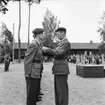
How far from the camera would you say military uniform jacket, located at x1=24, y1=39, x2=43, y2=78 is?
436cm

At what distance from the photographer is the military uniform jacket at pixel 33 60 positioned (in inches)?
172

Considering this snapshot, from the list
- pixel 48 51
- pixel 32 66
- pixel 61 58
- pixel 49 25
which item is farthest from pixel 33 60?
pixel 49 25

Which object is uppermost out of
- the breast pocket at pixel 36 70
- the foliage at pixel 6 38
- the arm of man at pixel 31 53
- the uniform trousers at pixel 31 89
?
the foliage at pixel 6 38

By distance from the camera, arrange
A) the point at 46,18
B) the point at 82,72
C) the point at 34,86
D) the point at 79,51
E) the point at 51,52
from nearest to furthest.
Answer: the point at 51,52 → the point at 34,86 → the point at 82,72 → the point at 46,18 → the point at 79,51

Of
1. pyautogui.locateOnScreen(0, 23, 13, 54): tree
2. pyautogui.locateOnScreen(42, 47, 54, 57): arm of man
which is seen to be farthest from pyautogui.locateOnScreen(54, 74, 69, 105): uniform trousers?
pyautogui.locateOnScreen(0, 23, 13, 54): tree

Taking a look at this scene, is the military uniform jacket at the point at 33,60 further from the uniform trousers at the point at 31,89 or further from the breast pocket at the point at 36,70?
the uniform trousers at the point at 31,89

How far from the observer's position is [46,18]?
5262 cm

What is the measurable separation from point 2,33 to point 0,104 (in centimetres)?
6166

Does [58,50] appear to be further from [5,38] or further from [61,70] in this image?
[5,38]

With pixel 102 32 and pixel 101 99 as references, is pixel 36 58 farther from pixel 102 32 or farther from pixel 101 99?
pixel 102 32

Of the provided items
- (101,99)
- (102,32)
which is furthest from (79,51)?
(101,99)

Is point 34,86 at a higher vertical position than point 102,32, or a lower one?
lower

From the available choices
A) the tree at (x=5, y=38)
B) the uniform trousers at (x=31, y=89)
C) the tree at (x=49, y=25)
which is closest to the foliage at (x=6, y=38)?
the tree at (x=5, y=38)

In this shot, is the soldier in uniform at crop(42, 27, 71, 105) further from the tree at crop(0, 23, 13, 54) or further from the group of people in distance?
the tree at crop(0, 23, 13, 54)
